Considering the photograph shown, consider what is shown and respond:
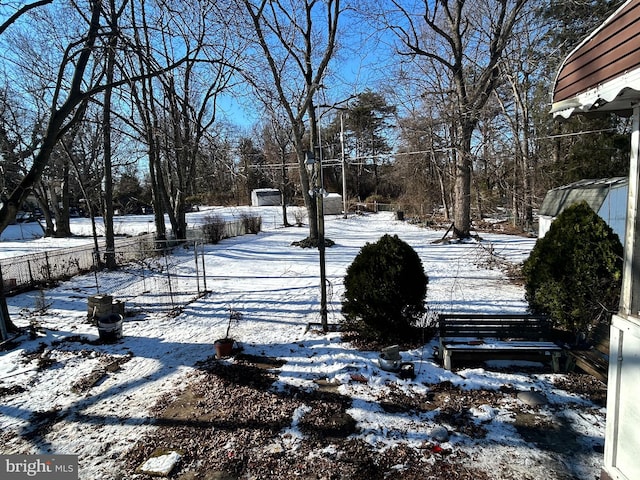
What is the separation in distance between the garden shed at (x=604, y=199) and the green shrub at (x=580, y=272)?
256 cm

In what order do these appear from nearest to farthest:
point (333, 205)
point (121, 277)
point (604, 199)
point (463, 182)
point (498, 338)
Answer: point (498, 338), point (604, 199), point (121, 277), point (463, 182), point (333, 205)

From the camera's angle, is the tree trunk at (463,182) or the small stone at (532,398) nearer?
the small stone at (532,398)

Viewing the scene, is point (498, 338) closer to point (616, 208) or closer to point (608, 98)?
point (608, 98)

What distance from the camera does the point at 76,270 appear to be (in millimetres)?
10594

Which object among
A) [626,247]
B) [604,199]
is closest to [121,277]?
[626,247]

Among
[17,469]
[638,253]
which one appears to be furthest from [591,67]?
[17,469]

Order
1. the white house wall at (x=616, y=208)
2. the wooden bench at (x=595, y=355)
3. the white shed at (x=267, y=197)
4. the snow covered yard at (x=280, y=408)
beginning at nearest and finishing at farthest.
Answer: the snow covered yard at (x=280, y=408) → the wooden bench at (x=595, y=355) → the white house wall at (x=616, y=208) → the white shed at (x=267, y=197)

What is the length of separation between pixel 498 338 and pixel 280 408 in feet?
9.94

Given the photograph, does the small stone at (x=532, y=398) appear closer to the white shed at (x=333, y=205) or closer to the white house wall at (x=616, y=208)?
the white house wall at (x=616, y=208)

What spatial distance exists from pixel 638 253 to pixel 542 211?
36.1 ft

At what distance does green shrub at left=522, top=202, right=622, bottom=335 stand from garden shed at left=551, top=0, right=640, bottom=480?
2.32 meters

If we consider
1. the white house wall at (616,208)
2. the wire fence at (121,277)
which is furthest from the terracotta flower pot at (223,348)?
the white house wall at (616,208)

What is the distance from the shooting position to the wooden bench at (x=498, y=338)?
4.10 meters

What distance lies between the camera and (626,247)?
223 cm
